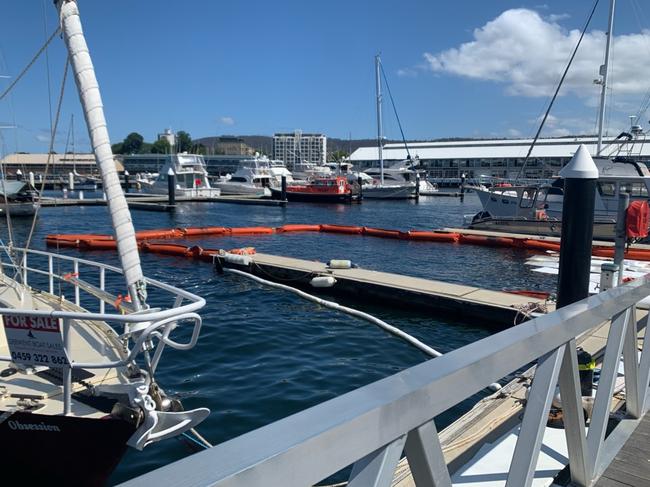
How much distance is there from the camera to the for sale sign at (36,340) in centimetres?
503

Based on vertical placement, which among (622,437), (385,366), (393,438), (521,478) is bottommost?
(385,366)

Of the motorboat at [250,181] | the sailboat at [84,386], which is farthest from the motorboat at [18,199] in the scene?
the sailboat at [84,386]

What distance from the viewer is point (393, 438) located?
1578mm

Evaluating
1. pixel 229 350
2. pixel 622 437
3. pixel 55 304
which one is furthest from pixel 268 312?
pixel 622 437

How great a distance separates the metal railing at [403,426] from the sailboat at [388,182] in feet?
225

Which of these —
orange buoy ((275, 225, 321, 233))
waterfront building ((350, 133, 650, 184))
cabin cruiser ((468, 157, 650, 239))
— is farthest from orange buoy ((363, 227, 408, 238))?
waterfront building ((350, 133, 650, 184))

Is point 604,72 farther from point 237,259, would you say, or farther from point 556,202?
point 237,259

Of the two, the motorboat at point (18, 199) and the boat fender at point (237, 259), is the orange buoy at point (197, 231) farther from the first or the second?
the motorboat at point (18, 199)

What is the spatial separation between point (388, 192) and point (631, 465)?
68.5 m

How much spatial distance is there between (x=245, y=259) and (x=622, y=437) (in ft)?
49.6

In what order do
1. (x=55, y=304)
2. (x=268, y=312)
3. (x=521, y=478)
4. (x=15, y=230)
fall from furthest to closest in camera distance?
(x=15, y=230)
(x=268, y=312)
(x=55, y=304)
(x=521, y=478)

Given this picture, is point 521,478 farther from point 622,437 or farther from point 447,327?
point 447,327

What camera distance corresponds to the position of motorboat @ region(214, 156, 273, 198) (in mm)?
70000

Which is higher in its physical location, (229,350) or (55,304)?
(55,304)
